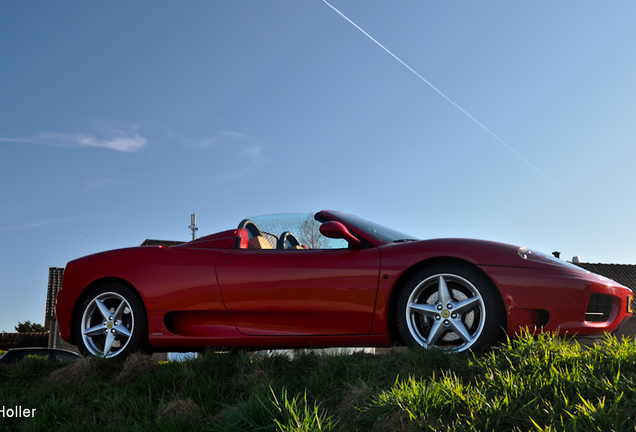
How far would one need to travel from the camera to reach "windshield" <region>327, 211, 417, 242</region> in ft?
14.6

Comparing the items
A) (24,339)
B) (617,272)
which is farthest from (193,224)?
(617,272)

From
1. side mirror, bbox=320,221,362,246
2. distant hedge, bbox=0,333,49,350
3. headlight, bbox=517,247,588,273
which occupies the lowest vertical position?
distant hedge, bbox=0,333,49,350

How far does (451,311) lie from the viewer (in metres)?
3.74

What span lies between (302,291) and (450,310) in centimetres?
115

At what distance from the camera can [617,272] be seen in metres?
29.0

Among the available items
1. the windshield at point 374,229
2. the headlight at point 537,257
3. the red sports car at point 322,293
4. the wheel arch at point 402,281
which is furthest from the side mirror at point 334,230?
the headlight at point 537,257

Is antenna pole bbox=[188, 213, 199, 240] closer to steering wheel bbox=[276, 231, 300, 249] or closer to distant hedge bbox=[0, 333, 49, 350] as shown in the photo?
distant hedge bbox=[0, 333, 49, 350]

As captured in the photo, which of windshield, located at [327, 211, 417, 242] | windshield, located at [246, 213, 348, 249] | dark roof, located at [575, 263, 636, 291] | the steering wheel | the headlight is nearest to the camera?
the headlight

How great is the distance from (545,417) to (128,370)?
3021 millimetres

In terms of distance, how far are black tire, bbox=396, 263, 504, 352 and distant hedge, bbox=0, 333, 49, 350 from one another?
2879 cm

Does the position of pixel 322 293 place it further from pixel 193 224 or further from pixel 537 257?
pixel 193 224

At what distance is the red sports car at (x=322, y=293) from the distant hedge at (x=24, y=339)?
26.8 m

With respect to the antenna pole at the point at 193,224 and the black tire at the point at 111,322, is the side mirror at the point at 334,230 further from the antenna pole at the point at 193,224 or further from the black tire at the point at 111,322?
the antenna pole at the point at 193,224

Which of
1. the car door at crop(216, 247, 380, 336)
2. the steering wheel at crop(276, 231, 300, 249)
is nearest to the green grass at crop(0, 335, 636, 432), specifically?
the car door at crop(216, 247, 380, 336)
